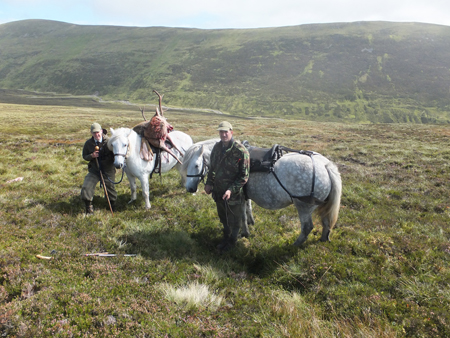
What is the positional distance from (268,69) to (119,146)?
13494 cm

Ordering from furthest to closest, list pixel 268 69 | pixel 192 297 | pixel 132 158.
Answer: pixel 268 69
pixel 132 158
pixel 192 297

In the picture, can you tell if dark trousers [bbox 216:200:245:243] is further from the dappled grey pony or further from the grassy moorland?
the dappled grey pony

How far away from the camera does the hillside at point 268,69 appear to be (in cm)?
9669

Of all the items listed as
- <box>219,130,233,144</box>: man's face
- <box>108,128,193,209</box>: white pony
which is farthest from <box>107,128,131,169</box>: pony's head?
<box>219,130,233,144</box>: man's face

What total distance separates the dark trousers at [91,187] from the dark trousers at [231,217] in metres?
4.04

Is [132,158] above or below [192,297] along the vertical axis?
above

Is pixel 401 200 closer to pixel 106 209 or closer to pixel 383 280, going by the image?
pixel 383 280

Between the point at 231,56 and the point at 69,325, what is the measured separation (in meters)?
158

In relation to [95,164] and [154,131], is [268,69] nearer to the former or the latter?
[154,131]

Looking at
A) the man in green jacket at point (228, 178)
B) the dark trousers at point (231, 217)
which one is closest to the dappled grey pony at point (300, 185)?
the man in green jacket at point (228, 178)

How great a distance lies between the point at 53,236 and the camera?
225 inches

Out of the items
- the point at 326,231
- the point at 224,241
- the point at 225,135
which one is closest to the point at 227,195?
the point at 225,135

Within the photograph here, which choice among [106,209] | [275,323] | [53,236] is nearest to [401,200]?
[275,323]

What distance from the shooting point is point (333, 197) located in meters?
5.68
